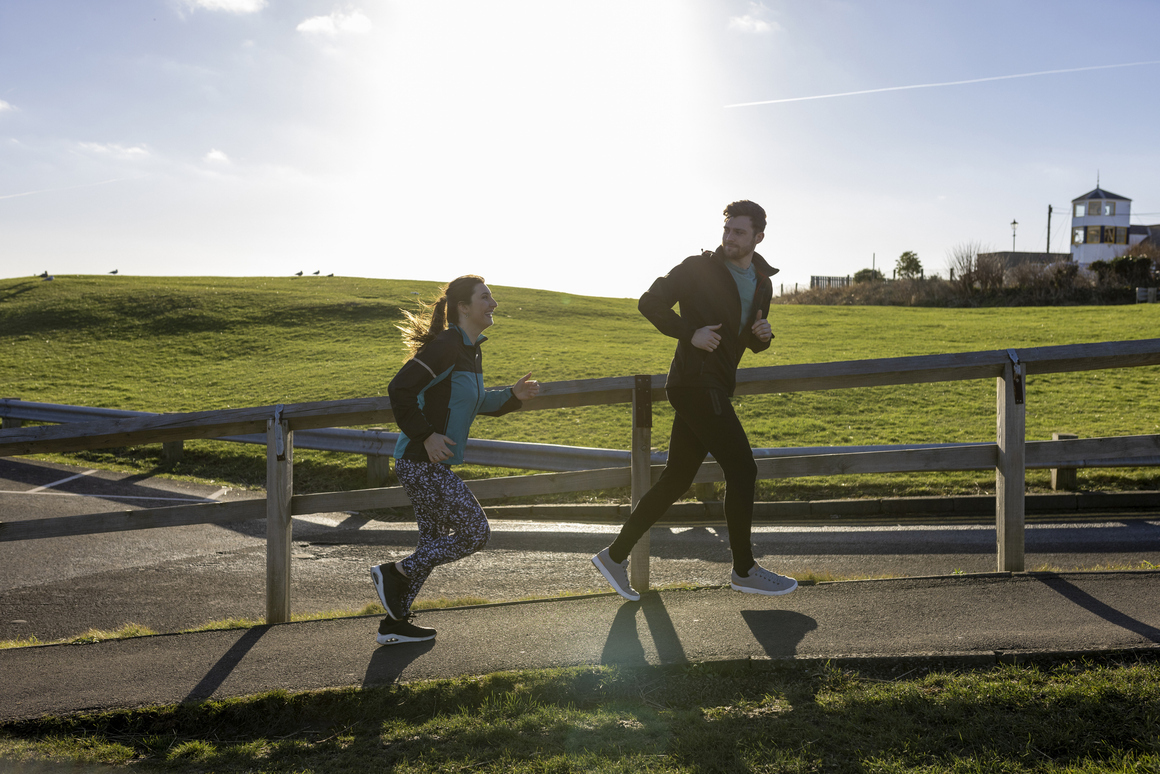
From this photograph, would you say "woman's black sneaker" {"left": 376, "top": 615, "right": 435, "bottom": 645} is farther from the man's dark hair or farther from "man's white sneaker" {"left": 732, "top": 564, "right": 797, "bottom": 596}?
the man's dark hair

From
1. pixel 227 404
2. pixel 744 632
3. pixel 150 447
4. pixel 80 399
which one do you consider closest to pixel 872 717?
pixel 744 632

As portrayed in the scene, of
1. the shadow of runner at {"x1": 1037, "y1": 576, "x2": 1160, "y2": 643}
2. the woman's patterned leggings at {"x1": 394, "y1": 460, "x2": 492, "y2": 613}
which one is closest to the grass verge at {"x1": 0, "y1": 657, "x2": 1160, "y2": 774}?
the shadow of runner at {"x1": 1037, "y1": 576, "x2": 1160, "y2": 643}

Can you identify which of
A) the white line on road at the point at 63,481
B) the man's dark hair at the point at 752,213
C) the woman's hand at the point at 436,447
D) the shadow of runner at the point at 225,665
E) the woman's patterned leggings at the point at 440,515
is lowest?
the white line on road at the point at 63,481

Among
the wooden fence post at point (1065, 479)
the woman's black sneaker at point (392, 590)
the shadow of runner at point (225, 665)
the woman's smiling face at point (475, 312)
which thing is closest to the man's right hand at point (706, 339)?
the woman's smiling face at point (475, 312)

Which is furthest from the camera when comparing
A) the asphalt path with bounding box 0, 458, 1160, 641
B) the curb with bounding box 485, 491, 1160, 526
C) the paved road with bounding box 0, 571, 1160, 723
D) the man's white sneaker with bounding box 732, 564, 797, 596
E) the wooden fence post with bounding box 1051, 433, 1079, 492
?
the wooden fence post with bounding box 1051, 433, 1079, 492

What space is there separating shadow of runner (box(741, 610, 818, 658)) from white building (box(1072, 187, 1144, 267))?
88.6 m

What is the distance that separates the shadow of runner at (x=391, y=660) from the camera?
3424mm

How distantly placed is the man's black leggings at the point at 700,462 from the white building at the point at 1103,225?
290 feet

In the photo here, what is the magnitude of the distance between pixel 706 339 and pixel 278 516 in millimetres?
2466

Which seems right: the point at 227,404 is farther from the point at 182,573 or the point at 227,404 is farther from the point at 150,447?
the point at 182,573

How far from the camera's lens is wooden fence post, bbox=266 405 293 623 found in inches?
177

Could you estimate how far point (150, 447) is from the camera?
1293 centimetres

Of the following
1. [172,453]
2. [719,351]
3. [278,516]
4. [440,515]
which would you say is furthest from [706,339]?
[172,453]

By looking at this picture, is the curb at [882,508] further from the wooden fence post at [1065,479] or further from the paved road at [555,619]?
the paved road at [555,619]
